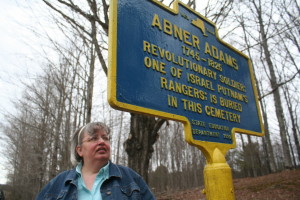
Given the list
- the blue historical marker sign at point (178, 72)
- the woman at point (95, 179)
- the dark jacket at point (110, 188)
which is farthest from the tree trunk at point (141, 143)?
the dark jacket at point (110, 188)

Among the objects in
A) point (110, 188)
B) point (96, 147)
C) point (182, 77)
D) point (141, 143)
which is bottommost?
point (110, 188)

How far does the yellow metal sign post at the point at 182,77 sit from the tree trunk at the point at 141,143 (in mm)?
1811

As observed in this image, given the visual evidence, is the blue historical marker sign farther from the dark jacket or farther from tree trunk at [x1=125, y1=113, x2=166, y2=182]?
tree trunk at [x1=125, y1=113, x2=166, y2=182]

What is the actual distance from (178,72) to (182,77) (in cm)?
7

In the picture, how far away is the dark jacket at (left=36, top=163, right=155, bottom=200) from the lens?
177 centimetres

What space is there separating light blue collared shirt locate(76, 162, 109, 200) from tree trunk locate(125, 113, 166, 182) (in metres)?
2.51

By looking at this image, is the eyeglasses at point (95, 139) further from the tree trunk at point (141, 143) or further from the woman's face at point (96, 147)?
the tree trunk at point (141, 143)

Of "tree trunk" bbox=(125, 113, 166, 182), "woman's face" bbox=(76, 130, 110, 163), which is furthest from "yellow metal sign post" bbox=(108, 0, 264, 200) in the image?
"tree trunk" bbox=(125, 113, 166, 182)

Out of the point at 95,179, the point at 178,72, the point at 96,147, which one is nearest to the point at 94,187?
the point at 95,179

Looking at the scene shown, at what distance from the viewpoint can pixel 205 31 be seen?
117 inches

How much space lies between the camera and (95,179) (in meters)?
1.90

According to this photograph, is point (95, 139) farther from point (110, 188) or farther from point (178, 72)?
point (178, 72)

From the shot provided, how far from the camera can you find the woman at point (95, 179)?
1.79 m

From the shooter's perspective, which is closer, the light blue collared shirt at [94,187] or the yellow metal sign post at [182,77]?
the light blue collared shirt at [94,187]
